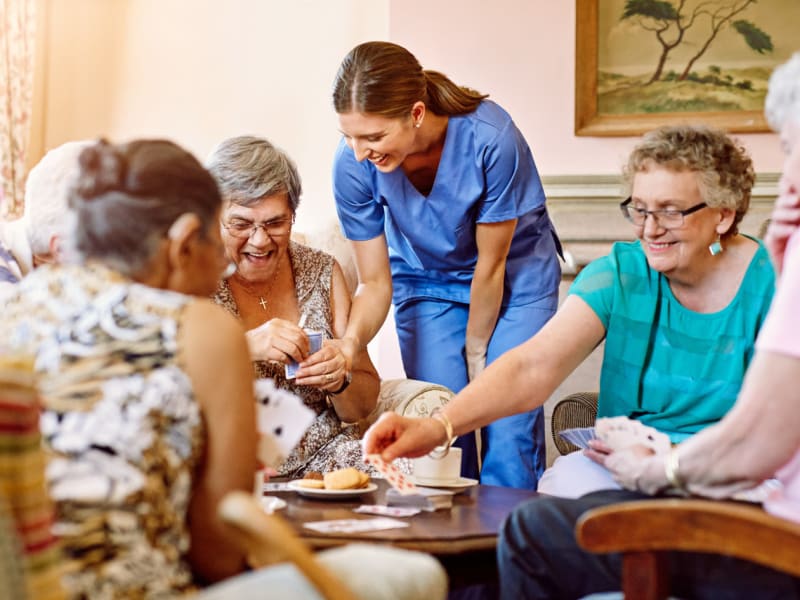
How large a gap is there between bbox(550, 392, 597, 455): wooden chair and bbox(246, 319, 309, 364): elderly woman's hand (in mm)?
953

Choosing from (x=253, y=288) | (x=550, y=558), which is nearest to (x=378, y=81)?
(x=253, y=288)

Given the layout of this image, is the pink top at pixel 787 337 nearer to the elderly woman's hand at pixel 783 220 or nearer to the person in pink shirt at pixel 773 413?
the person in pink shirt at pixel 773 413

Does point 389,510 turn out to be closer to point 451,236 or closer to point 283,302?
point 283,302

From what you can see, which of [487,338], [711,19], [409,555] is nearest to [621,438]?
[409,555]

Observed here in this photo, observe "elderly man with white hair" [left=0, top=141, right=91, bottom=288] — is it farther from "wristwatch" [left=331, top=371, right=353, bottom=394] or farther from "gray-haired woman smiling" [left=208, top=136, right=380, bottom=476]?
"wristwatch" [left=331, top=371, right=353, bottom=394]

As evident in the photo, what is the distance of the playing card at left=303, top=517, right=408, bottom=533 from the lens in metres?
1.85

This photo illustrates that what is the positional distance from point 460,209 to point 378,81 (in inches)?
19.4

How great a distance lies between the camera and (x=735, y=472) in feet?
4.79

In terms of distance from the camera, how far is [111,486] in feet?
3.82

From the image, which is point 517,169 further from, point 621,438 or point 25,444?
point 25,444

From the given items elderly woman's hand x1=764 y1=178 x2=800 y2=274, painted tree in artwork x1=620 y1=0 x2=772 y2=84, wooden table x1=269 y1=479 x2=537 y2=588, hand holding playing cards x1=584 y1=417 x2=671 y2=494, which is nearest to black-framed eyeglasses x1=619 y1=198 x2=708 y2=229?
hand holding playing cards x1=584 y1=417 x2=671 y2=494

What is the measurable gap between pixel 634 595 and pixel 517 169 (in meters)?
1.81

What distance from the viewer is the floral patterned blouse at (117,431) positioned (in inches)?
45.7

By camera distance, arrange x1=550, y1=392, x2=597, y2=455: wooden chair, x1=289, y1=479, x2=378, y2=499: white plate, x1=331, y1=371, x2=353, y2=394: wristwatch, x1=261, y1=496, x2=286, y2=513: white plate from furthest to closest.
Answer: x1=550, y1=392, x2=597, y2=455: wooden chair < x1=331, y1=371, x2=353, y2=394: wristwatch < x1=289, y1=479, x2=378, y2=499: white plate < x1=261, y1=496, x2=286, y2=513: white plate
